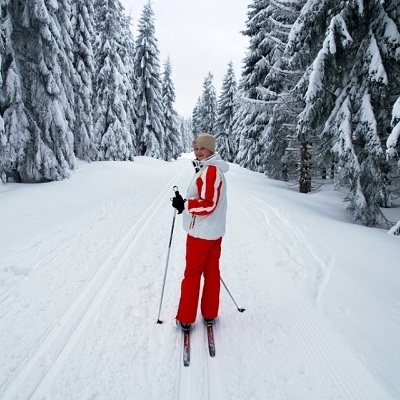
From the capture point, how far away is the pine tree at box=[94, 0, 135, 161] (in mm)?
25766

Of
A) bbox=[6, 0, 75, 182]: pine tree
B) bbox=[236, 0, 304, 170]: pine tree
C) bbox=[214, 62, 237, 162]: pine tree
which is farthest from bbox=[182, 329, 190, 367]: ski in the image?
bbox=[214, 62, 237, 162]: pine tree

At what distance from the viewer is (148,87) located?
34.2 m

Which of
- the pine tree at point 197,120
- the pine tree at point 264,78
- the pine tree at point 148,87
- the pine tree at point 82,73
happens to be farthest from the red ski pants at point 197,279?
the pine tree at point 197,120

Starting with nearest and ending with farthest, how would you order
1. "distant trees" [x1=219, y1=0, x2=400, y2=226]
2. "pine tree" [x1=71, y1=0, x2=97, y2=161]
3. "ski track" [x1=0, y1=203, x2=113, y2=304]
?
"ski track" [x1=0, y1=203, x2=113, y2=304]
"distant trees" [x1=219, y1=0, x2=400, y2=226]
"pine tree" [x1=71, y1=0, x2=97, y2=161]

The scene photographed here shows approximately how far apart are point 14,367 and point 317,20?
34.3 ft

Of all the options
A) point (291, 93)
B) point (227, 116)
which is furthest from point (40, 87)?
point (227, 116)

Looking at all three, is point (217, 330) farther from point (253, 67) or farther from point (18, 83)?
point (253, 67)

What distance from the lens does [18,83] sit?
1120 centimetres

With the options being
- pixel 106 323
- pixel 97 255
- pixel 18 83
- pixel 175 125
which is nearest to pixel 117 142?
pixel 18 83

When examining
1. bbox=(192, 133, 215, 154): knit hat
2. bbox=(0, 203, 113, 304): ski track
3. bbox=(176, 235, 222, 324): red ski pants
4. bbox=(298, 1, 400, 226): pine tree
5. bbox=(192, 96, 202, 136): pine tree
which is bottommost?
bbox=(0, 203, 113, 304): ski track

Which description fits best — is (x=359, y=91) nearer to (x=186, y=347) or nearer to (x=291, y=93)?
(x=291, y=93)

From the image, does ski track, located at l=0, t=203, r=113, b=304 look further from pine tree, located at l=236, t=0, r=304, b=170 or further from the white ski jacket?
pine tree, located at l=236, t=0, r=304, b=170

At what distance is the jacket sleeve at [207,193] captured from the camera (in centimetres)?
315

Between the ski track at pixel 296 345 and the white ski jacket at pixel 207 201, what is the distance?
1266 millimetres
